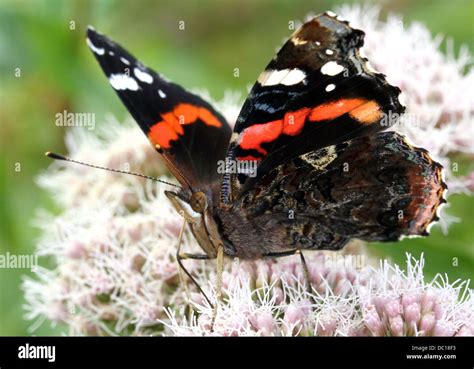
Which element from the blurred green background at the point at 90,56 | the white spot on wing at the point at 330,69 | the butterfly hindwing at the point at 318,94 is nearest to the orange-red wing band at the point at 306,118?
the butterfly hindwing at the point at 318,94

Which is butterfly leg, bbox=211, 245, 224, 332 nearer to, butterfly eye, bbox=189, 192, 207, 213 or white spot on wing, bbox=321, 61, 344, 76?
butterfly eye, bbox=189, 192, 207, 213

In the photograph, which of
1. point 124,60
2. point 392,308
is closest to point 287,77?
point 124,60

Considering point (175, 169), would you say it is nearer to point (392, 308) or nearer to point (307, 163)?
point (307, 163)

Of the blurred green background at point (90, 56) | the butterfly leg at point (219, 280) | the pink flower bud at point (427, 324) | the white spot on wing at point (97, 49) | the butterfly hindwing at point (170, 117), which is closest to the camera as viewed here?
the pink flower bud at point (427, 324)

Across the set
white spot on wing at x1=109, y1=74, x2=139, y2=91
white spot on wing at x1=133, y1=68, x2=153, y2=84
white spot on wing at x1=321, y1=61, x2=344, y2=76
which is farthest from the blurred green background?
white spot on wing at x1=321, y1=61, x2=344, y2=76

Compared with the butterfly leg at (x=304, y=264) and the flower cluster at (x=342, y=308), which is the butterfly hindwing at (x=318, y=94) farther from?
the flower cluster at (x=342, y=308)

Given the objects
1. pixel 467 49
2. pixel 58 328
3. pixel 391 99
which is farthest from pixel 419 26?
pixel 58 328
